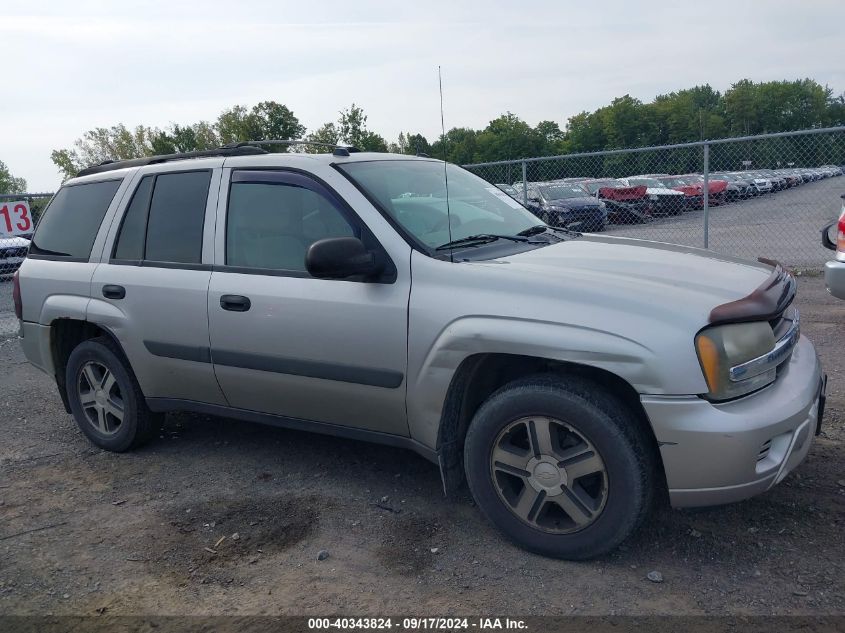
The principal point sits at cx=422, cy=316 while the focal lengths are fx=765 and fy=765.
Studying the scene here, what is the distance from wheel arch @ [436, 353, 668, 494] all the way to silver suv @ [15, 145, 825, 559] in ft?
0.04

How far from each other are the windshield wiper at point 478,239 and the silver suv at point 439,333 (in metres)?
0.02

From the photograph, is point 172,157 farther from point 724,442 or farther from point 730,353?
point 724,442

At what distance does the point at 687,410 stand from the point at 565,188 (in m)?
10.4

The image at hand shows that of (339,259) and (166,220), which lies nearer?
(339,259)

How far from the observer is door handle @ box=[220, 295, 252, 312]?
390 cm

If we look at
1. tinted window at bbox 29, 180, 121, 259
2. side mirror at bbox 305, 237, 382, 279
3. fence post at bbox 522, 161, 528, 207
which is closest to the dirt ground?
side mirror at bbox 305, 237, 382, 279

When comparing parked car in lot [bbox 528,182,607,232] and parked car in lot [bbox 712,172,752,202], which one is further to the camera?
parked car in lot [bbox 712,172,752,202]

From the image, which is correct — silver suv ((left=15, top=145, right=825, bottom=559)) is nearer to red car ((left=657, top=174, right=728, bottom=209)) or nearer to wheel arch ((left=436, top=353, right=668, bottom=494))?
wheel arch ((left=436, top=353, right=668, bottom=494))

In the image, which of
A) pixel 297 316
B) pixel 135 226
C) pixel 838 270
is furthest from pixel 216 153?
pixel 838 270

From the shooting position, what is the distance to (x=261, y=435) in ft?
16.6

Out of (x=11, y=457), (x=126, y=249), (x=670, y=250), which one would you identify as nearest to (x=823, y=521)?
(x=670, y=250)

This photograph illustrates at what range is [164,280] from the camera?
4.24 m

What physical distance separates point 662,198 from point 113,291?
10670 mm

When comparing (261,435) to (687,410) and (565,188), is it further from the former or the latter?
(565,188)
